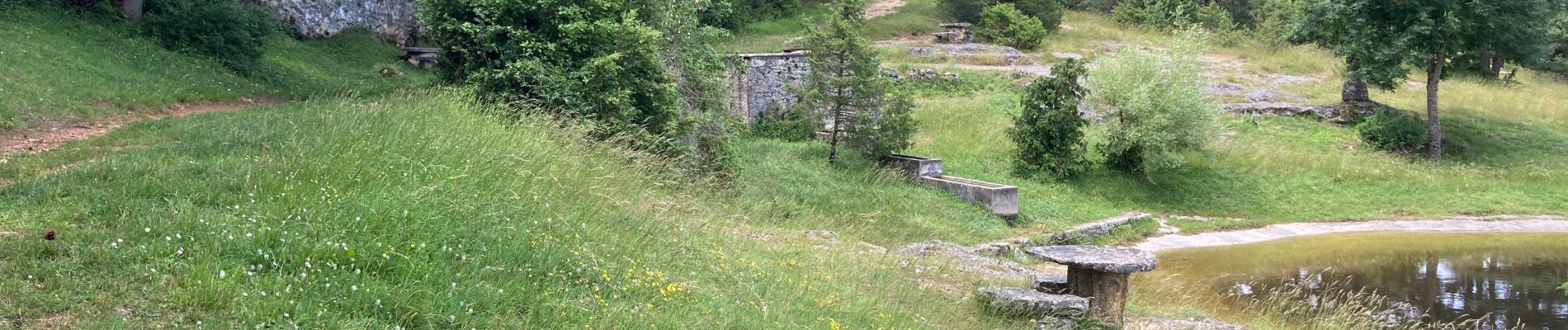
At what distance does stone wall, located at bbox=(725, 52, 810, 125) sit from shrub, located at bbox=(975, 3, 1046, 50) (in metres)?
13.4

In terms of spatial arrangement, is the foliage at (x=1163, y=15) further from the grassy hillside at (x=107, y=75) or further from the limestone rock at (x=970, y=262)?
the limestone rock at (x=970, y=262)

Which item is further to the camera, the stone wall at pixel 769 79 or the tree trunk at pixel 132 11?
the stone wall at pixel 769 79

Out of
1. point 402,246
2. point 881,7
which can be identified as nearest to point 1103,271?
point 402,246

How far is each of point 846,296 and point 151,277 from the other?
3.87 m

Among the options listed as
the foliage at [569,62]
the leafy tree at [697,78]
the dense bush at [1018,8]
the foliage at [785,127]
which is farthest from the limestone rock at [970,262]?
the dense bush at [1018,8]

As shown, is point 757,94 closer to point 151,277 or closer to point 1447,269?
point 1447,269

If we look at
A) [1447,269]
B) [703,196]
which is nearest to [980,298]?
[703,196]

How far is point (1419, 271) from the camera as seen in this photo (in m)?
14.0

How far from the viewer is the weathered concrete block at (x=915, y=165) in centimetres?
1738

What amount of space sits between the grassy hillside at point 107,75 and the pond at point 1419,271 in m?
10.6

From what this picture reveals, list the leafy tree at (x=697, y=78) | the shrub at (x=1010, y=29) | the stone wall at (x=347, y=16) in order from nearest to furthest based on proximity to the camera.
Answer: the leafy tree at (x=697, y=78) → the stone wall at (x=347, y=16) → the shrub at (x=1010, y=29)

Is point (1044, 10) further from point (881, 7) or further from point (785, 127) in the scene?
point (785, 127)

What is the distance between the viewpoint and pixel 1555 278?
44.2 ft

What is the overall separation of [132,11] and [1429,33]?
25.2m
